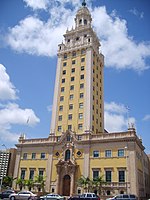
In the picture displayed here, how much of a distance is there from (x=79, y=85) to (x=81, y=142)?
17490 mm

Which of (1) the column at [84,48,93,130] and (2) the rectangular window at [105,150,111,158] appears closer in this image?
(2) the rectangular window at [105,150,111,158]

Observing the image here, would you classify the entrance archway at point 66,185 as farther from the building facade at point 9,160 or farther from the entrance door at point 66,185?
the building facade at point 9,160

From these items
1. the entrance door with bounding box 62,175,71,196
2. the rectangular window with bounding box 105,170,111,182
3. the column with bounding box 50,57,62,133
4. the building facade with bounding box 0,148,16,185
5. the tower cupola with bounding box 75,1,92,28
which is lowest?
the entrance door with bounding box 62,175,71,196

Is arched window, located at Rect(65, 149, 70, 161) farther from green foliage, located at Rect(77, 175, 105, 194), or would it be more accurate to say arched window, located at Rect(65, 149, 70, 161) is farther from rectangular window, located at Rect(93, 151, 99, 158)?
rectangular window, located at Rect(93, 151, 99, 158)

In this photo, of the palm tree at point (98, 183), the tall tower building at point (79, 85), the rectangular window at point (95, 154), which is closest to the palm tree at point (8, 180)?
the tall tower building at point (79, 85)

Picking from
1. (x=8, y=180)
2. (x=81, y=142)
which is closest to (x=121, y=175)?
(x=81, y=142)

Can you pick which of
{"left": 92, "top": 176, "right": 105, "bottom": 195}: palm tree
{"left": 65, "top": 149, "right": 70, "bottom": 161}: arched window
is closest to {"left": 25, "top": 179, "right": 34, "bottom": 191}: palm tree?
{"left": 65, "top": 149, "right": 70, "bottom": 161}: arched window

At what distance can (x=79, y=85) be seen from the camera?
2662 inches

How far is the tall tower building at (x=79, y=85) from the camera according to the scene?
63.7 meters

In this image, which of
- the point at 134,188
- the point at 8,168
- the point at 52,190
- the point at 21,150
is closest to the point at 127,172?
the point at 134,188

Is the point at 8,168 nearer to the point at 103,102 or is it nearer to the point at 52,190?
the point at 52,190

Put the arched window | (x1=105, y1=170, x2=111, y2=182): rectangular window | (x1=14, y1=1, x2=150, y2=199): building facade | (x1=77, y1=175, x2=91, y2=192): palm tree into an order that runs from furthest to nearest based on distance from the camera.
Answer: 1. the arched window
2. (x1=14, y1=1, x2=150, y2=199): building facade
3. (x1=105, y1=170, x2=111, y2=182): rectangular window
4. (x1=77, y1=175, x2=91, y2=192): palm tree

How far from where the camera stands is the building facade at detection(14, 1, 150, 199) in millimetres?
52500

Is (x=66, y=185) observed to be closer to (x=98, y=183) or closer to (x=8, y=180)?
(x=98, y=183)
